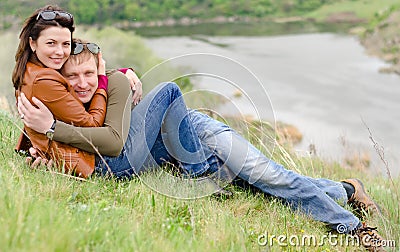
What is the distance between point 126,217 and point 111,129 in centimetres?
69

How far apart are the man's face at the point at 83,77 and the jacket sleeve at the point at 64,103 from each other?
0.08 meters

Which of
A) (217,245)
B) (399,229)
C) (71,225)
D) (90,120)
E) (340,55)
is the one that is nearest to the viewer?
(71,225)

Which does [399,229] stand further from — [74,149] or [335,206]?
[74,149]

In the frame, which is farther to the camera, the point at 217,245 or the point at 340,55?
the point at 340,55

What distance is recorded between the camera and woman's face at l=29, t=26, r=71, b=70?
9.05 ft

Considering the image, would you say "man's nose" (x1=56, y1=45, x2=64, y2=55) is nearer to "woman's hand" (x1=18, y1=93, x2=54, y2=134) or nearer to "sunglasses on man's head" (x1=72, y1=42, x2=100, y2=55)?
"sunglasses on man's head" (x1=72, y1=42, x2=100, y2=55)

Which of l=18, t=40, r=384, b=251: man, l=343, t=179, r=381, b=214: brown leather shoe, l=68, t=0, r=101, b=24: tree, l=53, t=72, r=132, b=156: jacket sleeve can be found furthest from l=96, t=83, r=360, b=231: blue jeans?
l=68, t=0, r=101, b=24: tree

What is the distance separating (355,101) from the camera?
22.1m

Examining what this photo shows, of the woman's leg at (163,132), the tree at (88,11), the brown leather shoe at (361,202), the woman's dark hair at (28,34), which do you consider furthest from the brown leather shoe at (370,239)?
the tree at (88,11)

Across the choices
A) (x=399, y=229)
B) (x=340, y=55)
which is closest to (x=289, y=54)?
(x=340, y=55)

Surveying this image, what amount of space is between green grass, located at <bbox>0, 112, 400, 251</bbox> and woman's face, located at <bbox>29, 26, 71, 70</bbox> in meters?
0.59

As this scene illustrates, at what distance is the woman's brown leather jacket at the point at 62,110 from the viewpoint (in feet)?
8.82

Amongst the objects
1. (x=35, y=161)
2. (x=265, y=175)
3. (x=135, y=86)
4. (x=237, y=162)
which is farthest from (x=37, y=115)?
(x=265, y=175)

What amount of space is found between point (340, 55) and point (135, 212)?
1229 inches
